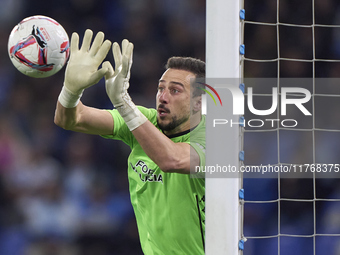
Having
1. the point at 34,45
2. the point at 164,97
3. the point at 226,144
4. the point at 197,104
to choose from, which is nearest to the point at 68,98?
the point at 34,45

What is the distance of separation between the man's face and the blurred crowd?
2.26 metres

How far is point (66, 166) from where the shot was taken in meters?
5.95

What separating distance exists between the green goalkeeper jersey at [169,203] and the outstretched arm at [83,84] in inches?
5.7

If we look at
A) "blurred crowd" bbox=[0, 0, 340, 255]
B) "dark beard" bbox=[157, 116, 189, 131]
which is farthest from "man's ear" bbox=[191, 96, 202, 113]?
"blurred crowd" bbox=[0, 0, 340, 255]

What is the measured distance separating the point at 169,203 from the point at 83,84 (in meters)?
1.00

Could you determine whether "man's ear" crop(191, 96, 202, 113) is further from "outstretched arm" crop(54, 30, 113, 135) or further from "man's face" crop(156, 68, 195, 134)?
"outstretched arm" crop(54, 30, 113, 135)

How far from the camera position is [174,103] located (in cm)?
342

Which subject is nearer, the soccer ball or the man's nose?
the soccer ball

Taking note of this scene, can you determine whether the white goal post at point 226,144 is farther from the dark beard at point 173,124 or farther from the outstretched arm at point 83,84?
the dark beard at point 173,124

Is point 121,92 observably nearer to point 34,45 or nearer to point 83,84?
point 83,84

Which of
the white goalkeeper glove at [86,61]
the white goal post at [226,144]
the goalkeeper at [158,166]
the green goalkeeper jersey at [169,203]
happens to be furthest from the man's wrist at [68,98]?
the white goal post at [226,144]

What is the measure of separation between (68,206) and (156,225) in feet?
8.65

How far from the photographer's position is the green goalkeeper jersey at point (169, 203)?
333 cm

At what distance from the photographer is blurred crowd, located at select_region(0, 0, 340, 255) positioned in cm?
562
